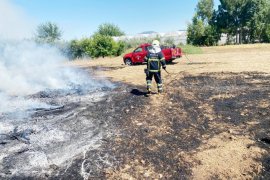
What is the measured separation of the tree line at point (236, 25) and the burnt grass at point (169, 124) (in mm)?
28899

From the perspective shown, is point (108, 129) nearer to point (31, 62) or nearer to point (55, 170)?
point (55, 170)

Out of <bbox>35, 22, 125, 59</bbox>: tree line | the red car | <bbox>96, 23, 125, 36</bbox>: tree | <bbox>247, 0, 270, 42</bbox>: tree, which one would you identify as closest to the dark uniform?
the red car

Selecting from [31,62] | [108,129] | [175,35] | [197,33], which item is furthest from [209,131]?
[175,35]

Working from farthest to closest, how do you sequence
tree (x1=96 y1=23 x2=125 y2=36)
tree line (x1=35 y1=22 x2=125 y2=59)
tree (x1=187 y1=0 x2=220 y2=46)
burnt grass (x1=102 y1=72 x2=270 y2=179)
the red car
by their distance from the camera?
tree (x1=96 y1=23 x2=125 y2=36)
tree (x1=187 y1=0 x2=220 y2=46)
tree line (x1=35 y1=22 x2=125 y2=59)
the red car
burnt grass (x1=102 y1=72 x2=270 y2=179)

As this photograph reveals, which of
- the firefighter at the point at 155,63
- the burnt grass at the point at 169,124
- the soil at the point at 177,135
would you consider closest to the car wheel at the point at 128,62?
the burnt grass at the point at 169,124

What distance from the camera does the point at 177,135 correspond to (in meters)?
6.78

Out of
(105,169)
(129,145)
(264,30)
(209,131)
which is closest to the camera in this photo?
(105,169)

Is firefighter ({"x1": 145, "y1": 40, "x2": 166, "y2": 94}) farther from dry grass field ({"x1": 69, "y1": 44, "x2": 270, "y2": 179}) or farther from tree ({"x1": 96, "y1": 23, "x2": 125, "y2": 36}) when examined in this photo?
tree ({"x1": 96, "y1": 23, "x2": 125, "y2": 36})

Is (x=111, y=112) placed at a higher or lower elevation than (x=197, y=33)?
lower

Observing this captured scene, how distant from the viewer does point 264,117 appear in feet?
24.7

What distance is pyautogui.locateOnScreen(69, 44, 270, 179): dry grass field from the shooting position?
522 centimetres

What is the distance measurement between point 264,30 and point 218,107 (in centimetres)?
3412

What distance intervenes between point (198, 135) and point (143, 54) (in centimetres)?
1448

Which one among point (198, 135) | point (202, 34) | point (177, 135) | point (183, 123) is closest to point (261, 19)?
point (202, 34)
